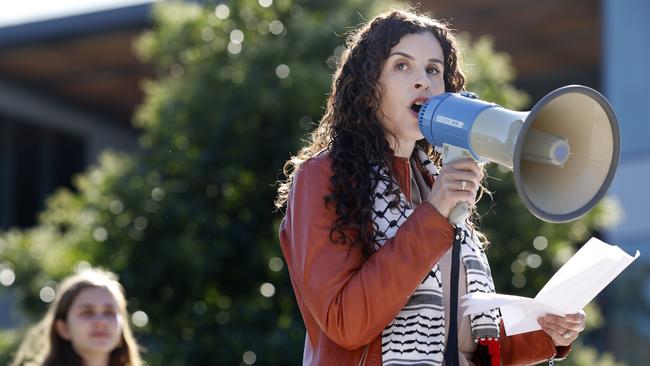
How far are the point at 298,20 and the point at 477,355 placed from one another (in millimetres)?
5507

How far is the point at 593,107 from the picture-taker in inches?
96.7

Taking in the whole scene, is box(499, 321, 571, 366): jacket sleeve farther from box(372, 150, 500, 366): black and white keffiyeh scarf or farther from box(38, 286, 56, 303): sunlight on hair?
box(38, 286, 56, 303): sunlight on hair

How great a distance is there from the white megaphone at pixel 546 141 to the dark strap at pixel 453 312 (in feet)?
0.37

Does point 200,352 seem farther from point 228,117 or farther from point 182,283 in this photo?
point 228,117

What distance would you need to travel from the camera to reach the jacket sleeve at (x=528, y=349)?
2764 mm

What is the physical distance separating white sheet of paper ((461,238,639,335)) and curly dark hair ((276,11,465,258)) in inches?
11.3

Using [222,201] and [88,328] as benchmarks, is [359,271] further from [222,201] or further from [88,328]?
[222,201]

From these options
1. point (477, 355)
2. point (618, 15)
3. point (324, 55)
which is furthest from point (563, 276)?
point (618, 15)

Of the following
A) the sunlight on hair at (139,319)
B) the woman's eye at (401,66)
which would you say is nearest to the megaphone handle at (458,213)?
the woman's eye at (401,66)

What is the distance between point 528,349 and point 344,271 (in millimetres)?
635

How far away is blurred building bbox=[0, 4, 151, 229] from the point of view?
15.2m

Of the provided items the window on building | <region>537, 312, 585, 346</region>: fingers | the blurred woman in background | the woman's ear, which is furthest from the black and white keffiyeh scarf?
the window on building

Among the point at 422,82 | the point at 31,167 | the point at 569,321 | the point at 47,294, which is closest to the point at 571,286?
the point at 569,321

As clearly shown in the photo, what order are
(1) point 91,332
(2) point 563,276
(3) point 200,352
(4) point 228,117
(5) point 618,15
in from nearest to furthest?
(2) point 563,276 → (1) point 91,332 → (3) point 200,352 → (4) point 228,117 → (5) point 618,15
